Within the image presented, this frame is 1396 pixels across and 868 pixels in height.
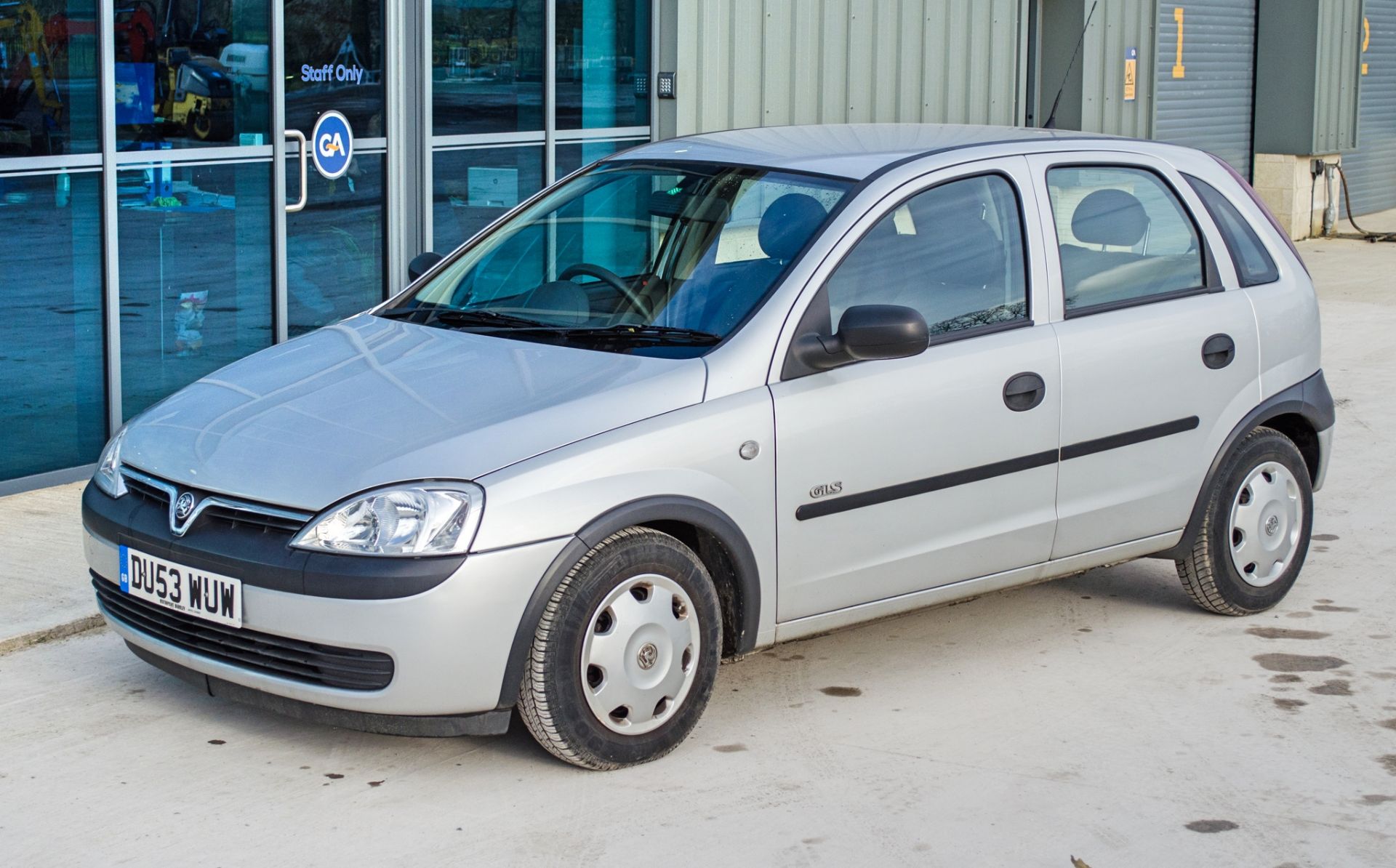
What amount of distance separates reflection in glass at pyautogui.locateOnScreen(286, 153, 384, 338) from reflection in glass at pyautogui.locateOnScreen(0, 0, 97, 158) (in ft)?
4.60

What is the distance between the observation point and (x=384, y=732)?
4.44 metres

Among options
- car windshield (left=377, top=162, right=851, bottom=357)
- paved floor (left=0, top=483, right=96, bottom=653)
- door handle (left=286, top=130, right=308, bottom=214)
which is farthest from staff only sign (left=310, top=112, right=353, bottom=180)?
car windshield (left=377, top=162, right=851, bottom=357)

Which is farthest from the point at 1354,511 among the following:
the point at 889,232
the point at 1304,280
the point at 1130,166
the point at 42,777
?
the point at 42,777

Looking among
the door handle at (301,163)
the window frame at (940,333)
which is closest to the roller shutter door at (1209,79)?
the door handle at (301,163)

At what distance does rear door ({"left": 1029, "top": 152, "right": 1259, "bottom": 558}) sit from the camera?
5516 millimetres

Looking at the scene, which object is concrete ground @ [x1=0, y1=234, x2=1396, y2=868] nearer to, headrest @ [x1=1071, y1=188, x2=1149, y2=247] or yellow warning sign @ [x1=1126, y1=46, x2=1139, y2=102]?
headrest @ [x1=1071, y1=188, x2=1149, y2=247]

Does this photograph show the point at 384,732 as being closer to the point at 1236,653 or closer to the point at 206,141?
the point at 1236,653

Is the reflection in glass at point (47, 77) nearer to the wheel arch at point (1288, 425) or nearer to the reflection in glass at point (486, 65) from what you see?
the reflection in glass at point (486, 65)

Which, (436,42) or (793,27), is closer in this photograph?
(436,42)

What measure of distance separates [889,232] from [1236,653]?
1892 mm

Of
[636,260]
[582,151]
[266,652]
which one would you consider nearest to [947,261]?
[636,260]

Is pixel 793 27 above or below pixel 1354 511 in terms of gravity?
above

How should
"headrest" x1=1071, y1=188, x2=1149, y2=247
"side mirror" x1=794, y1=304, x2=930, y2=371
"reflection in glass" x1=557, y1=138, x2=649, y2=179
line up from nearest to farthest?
"side mirror" x1=794, y1=304, x2=930, y2=371 < "headrest" x1=1071, y1=188, x2=1149, y2=247 < "reflection in glass" x1=557, y1=138, x2=649, y2=179

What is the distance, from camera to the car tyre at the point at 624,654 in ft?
14.5
